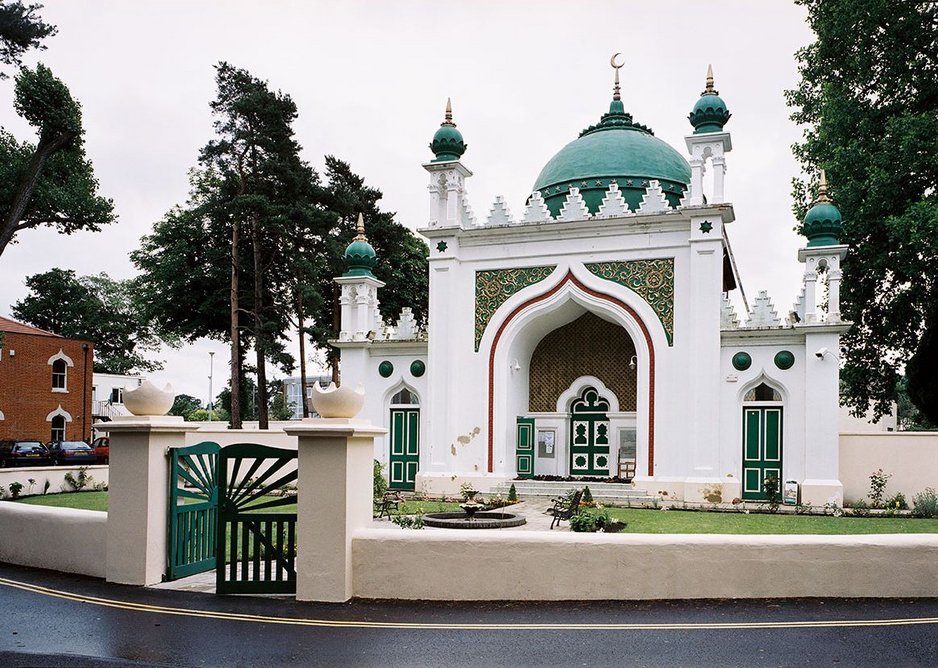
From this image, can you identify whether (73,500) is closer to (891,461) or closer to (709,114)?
(709,114)

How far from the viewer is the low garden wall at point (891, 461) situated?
16.8 m

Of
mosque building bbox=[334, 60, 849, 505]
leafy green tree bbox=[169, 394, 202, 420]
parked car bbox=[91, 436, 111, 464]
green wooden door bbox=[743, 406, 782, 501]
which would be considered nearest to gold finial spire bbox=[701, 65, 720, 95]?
mosque building bbox=[334, 60, 849, 505]

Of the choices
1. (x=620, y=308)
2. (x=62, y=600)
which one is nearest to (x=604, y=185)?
(x=620, y=308)

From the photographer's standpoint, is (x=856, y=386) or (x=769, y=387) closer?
(x=769, y=387)

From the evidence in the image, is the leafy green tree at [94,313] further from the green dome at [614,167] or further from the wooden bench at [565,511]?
the wooden bench at [565,511]

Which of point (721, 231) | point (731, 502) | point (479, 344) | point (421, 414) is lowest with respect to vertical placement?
point (731, 502)

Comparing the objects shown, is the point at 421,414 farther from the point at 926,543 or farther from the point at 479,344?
the point at 926,543

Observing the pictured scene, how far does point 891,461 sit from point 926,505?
5.46ft

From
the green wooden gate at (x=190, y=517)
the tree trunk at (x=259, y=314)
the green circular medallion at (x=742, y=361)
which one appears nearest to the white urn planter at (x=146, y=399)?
the green wooden gate at (x=190, y=517)

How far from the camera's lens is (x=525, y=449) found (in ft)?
65.5

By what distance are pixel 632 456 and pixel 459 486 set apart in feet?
13.8

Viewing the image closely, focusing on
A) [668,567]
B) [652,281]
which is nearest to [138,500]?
[668,567]

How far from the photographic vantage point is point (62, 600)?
25.8 feet

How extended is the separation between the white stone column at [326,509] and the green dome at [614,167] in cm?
1366
